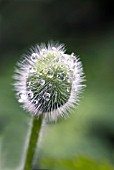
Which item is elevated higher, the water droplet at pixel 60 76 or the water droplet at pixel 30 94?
the water droplet at pixel 60 76

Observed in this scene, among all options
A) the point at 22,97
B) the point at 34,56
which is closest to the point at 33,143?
the point at 22,97

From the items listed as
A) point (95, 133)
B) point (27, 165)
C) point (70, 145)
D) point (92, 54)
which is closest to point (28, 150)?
point (27, 165)

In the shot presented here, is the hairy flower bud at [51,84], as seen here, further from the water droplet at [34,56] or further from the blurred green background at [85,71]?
the blurred green background at [85,71]

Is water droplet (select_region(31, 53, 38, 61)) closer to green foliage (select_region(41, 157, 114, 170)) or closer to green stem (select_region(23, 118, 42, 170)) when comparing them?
green stem (select_region(23, 118, 42, 170))

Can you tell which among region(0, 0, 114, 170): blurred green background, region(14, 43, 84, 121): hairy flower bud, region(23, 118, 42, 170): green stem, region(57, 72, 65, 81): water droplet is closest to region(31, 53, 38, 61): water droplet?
region(14, 43, 84, 121): hairy flower bud

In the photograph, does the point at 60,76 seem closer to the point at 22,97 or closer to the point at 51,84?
the point at 51,84

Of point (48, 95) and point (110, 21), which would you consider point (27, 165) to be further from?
point (110, 21)

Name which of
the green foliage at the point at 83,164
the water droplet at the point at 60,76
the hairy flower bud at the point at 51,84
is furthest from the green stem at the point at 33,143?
the green foliage at the point at 83,164
